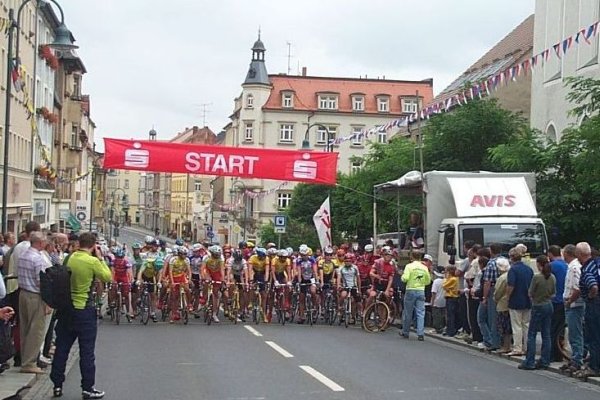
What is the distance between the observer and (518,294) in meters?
16.5

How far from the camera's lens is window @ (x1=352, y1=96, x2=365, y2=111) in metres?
99.9

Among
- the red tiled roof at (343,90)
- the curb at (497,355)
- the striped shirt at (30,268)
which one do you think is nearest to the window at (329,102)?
the red tiled roof at (343,90)

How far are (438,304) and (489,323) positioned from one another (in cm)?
349

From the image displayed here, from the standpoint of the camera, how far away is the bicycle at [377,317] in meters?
22.3

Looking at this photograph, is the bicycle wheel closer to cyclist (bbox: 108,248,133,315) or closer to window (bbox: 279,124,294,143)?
cyclist (bbox: 108,248,133,315)

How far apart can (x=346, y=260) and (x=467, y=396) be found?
12.0 meters

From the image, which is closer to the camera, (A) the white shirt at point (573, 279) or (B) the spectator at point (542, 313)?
(A) the white shirt at point (573, 279)

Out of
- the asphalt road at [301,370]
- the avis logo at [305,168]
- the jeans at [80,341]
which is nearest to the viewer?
the jeans at [80,341]

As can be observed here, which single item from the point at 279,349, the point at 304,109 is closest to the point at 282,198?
the point at 304,109

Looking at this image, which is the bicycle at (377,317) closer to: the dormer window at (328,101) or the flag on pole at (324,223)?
the flag on pole at (324,223)

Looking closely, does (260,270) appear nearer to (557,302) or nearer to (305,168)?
(305,168)

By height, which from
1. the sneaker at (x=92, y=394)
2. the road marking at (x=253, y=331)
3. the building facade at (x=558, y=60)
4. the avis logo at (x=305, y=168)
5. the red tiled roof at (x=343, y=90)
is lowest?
the road marking at (x=253, y=331)

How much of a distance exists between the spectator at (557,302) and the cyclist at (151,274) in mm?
10276

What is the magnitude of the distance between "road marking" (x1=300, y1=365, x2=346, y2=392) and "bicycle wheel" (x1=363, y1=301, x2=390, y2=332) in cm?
764
